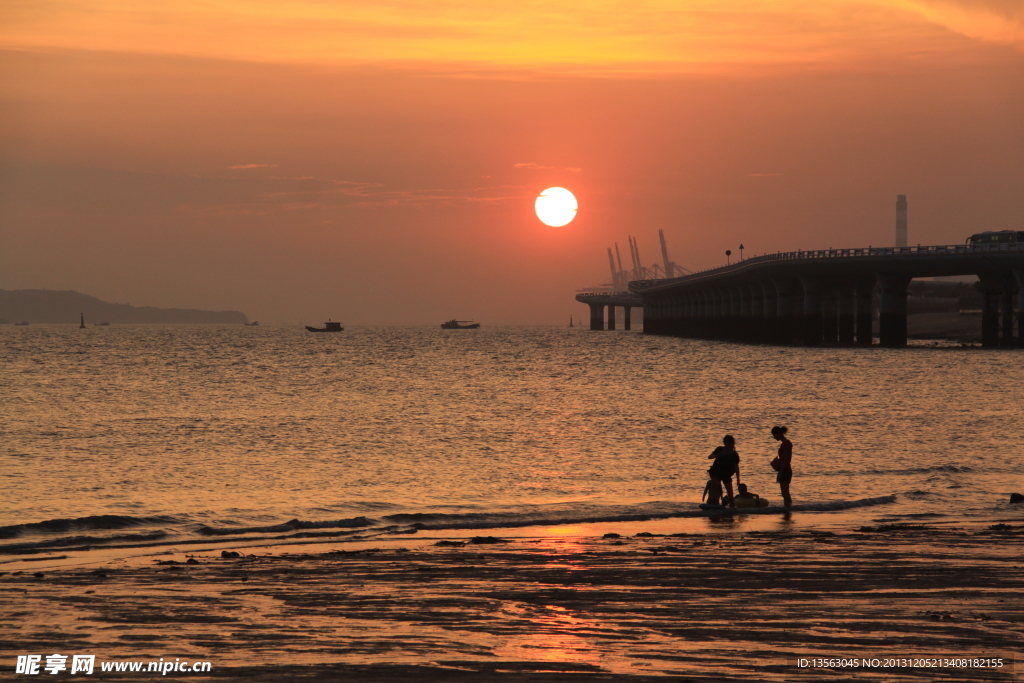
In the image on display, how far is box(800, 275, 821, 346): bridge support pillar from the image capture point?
133 m

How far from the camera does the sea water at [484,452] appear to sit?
2158 cm

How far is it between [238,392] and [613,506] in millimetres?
51799

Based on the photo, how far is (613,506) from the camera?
22.7 m

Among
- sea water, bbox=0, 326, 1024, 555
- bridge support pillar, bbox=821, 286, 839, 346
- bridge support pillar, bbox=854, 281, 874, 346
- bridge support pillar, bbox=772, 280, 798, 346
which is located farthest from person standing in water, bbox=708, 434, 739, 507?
bridge support pillar, bbox=821, 286, 839, 346

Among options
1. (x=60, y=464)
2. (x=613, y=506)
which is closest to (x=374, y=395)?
(x=60, y=464)

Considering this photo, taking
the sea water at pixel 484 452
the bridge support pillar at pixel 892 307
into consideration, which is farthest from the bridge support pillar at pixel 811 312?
the sea water at pixel 484 452

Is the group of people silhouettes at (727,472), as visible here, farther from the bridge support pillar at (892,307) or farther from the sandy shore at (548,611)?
the bridge support pillar at (892,307)

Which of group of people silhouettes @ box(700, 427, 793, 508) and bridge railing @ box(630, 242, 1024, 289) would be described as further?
bridge railing @ box(630, 242, 1024, 289)

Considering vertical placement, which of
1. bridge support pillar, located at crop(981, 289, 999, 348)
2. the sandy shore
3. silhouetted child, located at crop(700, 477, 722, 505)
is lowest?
the sandy shore

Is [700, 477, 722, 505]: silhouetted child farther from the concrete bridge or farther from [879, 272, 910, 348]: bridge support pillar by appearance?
[879, 272, 910, 348]: bridge support pillar

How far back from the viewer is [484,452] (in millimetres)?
34938

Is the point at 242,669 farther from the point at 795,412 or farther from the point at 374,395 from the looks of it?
the point at 374,395

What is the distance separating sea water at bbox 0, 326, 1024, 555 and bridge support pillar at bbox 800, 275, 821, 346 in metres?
53.2

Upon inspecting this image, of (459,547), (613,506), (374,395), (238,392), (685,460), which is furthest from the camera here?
(238,392)
